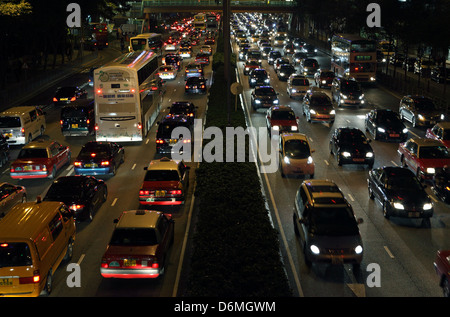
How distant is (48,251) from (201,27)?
379 ft

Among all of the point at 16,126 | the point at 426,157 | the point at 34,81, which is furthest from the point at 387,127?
the point at 34,81

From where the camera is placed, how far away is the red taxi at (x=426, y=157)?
76.9 ft

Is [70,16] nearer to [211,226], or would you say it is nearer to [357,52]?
[357,52]

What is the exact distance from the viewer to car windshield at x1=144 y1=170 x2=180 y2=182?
20797 millimetres

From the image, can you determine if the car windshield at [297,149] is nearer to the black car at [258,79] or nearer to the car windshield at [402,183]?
the car windshield at [402,183]

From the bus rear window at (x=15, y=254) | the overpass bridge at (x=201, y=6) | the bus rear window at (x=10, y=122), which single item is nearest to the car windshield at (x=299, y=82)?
the bus rear window at (x=10, y=122)

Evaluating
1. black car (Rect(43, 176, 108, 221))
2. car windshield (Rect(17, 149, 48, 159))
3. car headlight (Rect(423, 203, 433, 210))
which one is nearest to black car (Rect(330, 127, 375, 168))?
car headlight (Rect(423, 203, 433, 210))

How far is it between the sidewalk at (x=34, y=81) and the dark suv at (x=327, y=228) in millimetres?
33584

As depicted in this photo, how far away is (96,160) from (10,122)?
876 centimetres

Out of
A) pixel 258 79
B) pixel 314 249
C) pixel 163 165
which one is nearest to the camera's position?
pixel 314 249

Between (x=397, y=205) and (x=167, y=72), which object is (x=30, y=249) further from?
(x=167, y=72)

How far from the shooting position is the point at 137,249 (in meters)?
14.5

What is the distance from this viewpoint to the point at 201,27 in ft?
410

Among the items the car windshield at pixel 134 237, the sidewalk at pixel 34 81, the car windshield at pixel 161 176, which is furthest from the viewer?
the sidewalk at pixel 34 81
